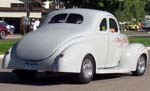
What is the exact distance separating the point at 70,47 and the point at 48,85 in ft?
3.43

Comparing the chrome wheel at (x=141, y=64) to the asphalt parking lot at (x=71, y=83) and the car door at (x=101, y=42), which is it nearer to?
the asphalt parking lot at (x=71, y=83)

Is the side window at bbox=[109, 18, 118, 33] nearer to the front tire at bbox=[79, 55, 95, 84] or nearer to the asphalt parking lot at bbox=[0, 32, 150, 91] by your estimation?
the asphalt parking lot at bbox=[0, 32, 150, 91]

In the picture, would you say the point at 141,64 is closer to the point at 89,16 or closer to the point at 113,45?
the point at 113,45

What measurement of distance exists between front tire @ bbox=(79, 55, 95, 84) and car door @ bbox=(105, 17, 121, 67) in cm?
91

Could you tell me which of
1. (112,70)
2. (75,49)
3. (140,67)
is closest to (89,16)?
(112,70)

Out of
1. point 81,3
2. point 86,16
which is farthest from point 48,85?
point 81,3

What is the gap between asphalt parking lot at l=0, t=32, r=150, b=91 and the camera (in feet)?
41.4

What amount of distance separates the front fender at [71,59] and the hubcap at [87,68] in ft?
0.80

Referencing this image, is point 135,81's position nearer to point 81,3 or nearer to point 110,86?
point 110,86

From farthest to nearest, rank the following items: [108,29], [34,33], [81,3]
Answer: [81,3] < [108,29] < [34,33]

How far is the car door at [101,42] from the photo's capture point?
1402cm

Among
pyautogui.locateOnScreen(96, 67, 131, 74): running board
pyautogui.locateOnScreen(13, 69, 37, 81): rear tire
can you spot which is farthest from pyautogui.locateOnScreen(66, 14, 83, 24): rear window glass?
pyautogui.locateOnScreen(13, 69, 37, 81): rear tire

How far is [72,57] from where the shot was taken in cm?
1300

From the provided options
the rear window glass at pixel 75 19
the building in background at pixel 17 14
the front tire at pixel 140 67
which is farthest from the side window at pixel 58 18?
the building in background at pixel 17 14
